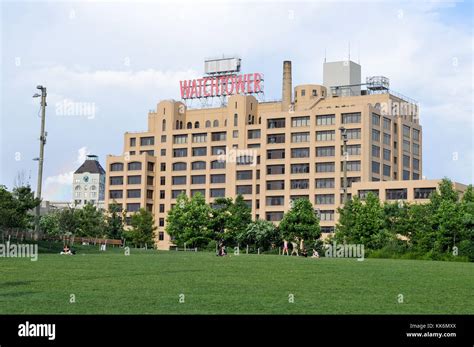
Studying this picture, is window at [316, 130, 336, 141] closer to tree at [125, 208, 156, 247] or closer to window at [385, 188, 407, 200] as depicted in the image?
window at [385, 188, 407, 200]

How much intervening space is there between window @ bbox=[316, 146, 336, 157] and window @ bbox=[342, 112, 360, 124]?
5.76 meters

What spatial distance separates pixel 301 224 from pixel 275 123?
202 ft

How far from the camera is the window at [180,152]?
551 ft

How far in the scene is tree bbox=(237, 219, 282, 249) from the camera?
108 meters

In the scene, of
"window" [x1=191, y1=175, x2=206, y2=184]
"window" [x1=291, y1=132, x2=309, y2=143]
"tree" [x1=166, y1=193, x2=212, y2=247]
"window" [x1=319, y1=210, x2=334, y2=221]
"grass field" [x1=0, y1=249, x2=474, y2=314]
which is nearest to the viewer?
"grass field" [x1=0, y1=249, x2=474, y2=314]

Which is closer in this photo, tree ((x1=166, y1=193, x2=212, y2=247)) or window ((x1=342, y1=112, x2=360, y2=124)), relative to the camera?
tree ((x1=166, y1=193, x2=212, y2=247))

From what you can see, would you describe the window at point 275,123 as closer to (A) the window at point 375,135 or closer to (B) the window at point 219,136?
(B) the window at point 219,136

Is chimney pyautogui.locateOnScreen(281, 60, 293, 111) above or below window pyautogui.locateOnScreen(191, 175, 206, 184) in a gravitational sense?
above

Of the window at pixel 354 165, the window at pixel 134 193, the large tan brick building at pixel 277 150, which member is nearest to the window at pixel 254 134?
the large tan brick building at pixel 277 150

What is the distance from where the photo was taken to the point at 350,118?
146000 mm

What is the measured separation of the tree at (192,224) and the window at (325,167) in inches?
1493

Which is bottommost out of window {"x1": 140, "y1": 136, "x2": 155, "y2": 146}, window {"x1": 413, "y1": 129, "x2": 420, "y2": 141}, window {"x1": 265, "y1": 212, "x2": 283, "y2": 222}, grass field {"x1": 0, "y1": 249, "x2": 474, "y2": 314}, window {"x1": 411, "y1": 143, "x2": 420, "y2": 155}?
grass field {"x1": 0, "y1": 249, "x2": 474, "y2": 314}

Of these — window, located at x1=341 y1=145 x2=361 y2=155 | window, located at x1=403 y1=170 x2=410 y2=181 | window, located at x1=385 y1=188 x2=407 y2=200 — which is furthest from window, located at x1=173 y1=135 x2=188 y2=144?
window, located at x1=385 y1=188 x2=407 y2=200
